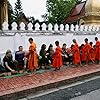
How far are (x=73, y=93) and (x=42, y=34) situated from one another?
5325 millimetres

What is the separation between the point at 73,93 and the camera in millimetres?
6945

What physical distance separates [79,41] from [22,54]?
14.9 feet

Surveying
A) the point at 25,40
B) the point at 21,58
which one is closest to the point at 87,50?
the point at 25,40

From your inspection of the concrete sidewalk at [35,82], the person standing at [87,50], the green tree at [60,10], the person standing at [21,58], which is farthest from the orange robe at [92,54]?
the green tree at [60,10]

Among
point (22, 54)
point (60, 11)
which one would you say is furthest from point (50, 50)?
point (60, 11)

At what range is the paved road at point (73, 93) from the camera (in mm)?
6566

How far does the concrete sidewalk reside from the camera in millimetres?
6830

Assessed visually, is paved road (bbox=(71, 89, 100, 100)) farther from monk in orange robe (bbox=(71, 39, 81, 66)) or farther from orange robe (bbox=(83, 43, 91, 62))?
orange robe (bbox=(83, 43, 91, 62))

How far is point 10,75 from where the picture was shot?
917 centimetres

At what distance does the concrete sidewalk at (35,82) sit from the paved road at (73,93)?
0.78 ft

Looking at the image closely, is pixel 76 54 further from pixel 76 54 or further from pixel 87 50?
pixel 87 50

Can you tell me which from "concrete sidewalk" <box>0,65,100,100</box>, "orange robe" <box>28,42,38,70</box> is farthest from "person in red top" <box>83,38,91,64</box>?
"orange robe" <box>28,42,38,70</box>

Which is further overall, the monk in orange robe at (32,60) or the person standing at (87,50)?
the person standing at (87,50)

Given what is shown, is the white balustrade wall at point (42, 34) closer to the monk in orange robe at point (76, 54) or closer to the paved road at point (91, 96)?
the monk in orange robe at point (76, 54)
